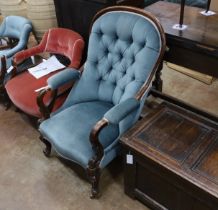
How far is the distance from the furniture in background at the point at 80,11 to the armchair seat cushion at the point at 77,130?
77 cm

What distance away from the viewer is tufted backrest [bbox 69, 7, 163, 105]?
1.64 metres

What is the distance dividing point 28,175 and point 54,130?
50cm

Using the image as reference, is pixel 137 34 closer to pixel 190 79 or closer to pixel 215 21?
pixel 215 21

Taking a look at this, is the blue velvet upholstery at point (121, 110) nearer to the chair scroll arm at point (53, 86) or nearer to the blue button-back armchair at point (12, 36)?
the chair scroll arm at point (53, 86)

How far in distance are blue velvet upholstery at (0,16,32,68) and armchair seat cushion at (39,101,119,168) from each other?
1093mm

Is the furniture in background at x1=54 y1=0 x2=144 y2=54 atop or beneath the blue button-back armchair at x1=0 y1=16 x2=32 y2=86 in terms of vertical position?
atop

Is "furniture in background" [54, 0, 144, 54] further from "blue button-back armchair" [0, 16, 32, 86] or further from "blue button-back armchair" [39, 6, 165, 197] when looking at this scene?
"blue button-back armchair" [0, 16, 32, 86]

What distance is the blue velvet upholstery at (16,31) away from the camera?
2645 mm

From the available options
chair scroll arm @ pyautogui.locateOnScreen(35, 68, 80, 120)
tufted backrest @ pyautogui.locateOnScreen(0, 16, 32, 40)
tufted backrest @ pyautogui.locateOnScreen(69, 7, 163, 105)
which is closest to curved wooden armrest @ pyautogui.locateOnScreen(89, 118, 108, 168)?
tufted backrest @ pyautogui.locateOnScreen(69, 7, 163, 105)

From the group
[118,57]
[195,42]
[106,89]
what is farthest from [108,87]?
[195,42]

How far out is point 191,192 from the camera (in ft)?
4.26

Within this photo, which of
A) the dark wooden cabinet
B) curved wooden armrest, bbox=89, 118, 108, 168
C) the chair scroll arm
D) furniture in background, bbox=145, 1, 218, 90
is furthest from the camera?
the chair scroll arm

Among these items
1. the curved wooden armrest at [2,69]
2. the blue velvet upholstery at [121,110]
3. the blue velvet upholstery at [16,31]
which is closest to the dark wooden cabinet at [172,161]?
the blue velvet upholstery at [121,110]

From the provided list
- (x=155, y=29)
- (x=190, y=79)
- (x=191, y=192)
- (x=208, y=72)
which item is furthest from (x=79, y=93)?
(x=190, y=79)
